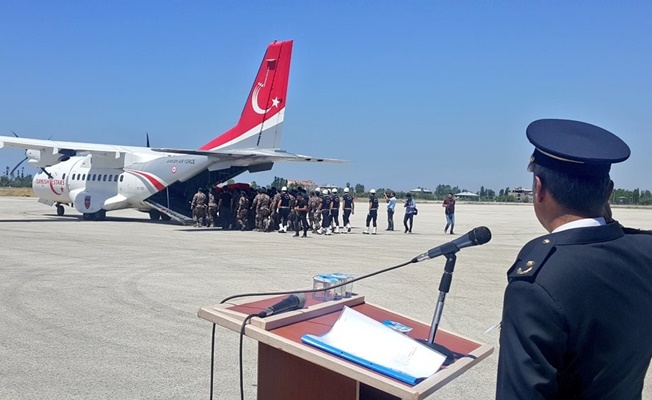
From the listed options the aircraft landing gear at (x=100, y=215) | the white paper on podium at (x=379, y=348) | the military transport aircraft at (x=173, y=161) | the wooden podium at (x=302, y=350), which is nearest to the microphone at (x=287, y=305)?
the wooden podium at (x=302, y=350)

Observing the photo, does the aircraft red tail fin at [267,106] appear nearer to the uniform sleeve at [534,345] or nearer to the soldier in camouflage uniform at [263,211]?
the soldier in camouflage uniform at [263,211]

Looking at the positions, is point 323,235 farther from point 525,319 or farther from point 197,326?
point 525,319

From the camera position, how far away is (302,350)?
94.8 inches

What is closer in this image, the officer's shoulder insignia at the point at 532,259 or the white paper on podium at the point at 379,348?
the officer's shoulder insignia at the point at 532,259

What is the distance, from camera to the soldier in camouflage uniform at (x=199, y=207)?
22312 millimetres

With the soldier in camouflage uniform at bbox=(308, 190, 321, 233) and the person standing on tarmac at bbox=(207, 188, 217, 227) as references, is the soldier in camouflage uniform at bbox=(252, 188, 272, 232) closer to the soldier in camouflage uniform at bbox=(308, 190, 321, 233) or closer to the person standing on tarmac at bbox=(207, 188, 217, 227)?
the soldier in camouflage uniform at bbox=(308, 190, 321, 233)

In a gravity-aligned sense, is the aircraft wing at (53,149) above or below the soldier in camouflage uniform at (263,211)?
above

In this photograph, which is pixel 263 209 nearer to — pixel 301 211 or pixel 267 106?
pixel 301 211

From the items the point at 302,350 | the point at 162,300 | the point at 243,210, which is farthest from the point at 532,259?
the point at 243,210

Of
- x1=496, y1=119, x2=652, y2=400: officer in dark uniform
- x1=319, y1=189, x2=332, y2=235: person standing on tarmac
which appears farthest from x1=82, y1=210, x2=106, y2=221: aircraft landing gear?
x1=496, y1=119, x2=652, y2=400: officer in dark uniform

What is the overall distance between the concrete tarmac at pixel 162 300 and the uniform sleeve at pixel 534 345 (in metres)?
3.44

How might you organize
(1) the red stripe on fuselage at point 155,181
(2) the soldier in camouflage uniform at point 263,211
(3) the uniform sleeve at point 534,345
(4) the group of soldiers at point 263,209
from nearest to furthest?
(3) the uniform sleeve at point 534,345, (4) the group of soldiers at point 263,209, (2) the soldier in camouflage uniform at point 263,211, (1) the red stripe on fuselage at point 155,181

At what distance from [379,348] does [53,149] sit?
23.1 m

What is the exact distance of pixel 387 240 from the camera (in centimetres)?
1919
